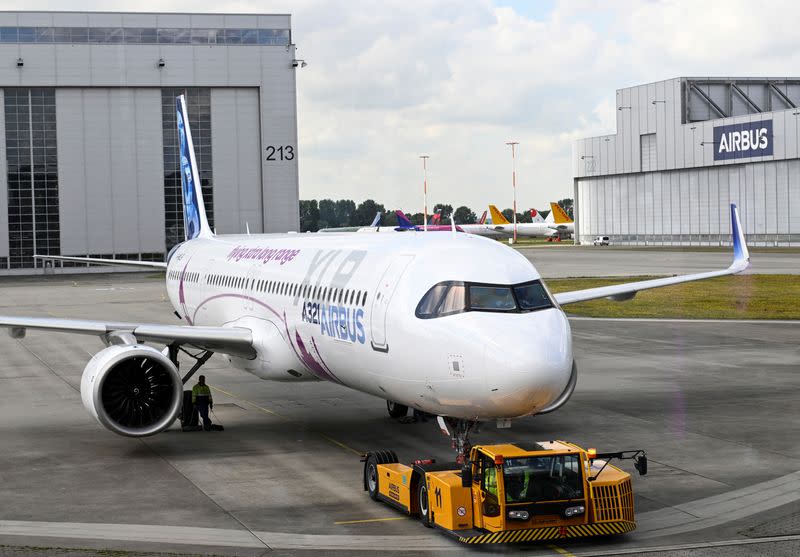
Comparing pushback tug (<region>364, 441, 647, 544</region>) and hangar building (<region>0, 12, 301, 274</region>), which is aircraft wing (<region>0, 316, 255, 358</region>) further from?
hangar building (<region>0, 12, 301, 274</region>)

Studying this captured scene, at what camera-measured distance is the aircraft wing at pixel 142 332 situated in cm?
2466

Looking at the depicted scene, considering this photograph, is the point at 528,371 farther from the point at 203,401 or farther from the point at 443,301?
the point at 203,401

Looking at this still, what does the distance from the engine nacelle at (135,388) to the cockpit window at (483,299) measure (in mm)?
7268

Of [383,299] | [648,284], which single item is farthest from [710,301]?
A: [383,299]

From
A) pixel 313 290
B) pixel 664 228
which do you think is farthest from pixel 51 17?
pixel 313 290

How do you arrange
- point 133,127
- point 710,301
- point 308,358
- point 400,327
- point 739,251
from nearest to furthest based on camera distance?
point 400,327 < point 308,358 < point 739,251 < point 710,301 < point 133,127

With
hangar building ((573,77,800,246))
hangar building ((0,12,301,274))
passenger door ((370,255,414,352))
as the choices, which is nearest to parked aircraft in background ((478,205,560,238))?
hangar building ((573,77,800,246))

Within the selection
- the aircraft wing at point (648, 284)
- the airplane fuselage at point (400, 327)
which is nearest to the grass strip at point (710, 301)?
the aircraft wing at point (648, 284)

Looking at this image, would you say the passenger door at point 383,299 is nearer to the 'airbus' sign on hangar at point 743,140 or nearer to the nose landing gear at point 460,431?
the nose landing gear at point 460,431

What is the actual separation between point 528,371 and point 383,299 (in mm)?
4118

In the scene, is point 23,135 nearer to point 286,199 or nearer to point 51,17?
point 51,17

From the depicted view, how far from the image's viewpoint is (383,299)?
19750 mm

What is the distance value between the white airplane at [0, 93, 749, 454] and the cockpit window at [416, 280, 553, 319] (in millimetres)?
23

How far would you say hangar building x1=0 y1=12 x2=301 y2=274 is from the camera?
4203 inches
